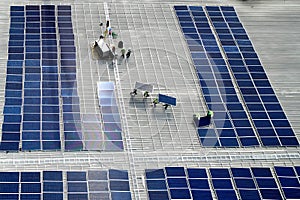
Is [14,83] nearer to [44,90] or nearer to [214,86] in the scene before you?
[44,90]

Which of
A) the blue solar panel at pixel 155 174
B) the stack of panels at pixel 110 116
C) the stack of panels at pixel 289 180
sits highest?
the stack of panels at pixel 110 116

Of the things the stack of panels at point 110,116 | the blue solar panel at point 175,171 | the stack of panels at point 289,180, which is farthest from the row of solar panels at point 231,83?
the stack of panels at point 110,116

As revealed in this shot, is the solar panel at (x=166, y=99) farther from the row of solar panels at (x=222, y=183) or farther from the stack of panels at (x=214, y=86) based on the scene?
the row of solar panels at (x=222, y=183)

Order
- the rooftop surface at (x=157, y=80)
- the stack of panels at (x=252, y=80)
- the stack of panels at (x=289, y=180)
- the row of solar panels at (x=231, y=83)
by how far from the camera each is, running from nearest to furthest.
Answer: the stack of panels at (x=289, y=180)
the rooftop surface at (x=157, y=80)
the row of solar panels at (x=231, y=83)
the stack of panels at (x=252, y=80)

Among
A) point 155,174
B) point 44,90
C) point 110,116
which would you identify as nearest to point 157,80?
point 110,116

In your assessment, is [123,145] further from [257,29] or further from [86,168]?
[257,29]

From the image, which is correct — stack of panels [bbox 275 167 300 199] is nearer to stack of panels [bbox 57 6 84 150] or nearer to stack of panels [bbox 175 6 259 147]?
stack of panels [bbox 175 6 259 147]

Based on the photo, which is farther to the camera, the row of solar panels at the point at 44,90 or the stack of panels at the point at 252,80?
the stack of panels at the point at 252,80
